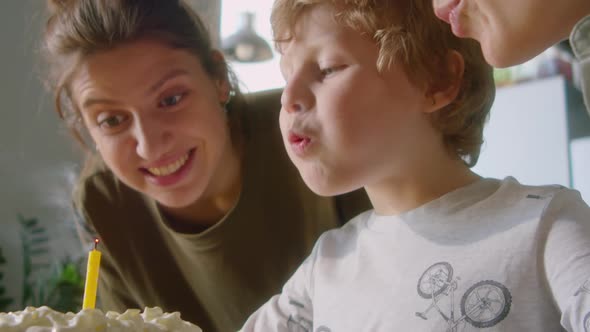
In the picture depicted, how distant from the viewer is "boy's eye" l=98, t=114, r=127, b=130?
3.84 feet

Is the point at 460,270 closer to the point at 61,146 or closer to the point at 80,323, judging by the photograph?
the point at 80,323

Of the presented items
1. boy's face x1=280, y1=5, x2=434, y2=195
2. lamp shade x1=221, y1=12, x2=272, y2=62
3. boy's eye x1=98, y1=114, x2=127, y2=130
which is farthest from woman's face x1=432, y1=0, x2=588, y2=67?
lamp shade x1=221, y1=12, x2=272, y2=62

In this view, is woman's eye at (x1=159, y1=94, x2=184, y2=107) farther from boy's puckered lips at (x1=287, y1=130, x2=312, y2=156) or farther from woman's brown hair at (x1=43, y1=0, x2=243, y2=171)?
Result: boy's puckered lips at (x1=287, y1=130, x2=312, y2=156)

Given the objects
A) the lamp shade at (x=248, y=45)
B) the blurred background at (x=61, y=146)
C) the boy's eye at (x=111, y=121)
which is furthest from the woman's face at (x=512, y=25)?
the lamp shade at (x=248, y=45)

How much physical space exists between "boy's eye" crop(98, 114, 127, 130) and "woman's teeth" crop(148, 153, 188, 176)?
0.10 m

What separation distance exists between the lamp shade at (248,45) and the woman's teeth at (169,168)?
4.13 ft

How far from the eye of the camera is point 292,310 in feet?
3.23

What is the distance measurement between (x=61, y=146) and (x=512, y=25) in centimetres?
192

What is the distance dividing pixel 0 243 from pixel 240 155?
3.99 ft

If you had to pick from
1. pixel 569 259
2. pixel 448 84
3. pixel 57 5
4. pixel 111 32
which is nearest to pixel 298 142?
pixel 448 84

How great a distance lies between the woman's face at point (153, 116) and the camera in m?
1.14

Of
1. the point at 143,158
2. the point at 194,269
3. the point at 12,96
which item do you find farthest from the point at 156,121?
the point at 12,96

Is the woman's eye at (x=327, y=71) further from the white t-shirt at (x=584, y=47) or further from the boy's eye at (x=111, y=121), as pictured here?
the boy's eye at (x=111, y=121)

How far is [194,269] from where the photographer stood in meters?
1.36
